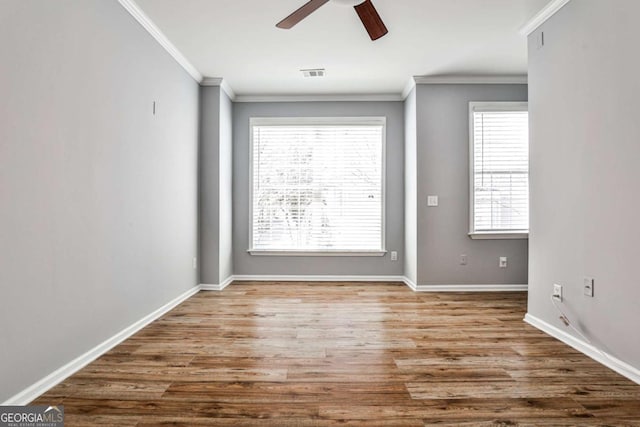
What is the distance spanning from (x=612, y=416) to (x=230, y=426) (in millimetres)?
1773

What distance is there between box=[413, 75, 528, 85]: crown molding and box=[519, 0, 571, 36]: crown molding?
115 centimetres

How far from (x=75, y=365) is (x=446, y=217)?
392 centimetres

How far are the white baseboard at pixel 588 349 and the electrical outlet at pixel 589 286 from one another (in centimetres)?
34

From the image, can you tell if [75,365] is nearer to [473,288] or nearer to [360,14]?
[360,14]

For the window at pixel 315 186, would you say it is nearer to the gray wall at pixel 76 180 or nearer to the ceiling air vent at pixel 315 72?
the ceiling air vent at pixel 315 72

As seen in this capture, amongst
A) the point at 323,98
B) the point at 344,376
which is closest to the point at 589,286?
the point at 344,376

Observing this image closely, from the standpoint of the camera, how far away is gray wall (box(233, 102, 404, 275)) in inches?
203

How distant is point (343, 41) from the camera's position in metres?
3.58

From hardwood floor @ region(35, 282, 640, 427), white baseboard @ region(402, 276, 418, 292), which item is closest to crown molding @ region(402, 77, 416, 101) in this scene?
white baseboard @ region(402, 276, 418, 292)

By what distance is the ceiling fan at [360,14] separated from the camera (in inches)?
97.2

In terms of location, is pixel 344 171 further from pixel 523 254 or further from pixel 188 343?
pixel 188 343

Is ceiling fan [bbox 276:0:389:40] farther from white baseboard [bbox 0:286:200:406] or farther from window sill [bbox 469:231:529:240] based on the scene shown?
window sill [bbox 469:231:529:240]

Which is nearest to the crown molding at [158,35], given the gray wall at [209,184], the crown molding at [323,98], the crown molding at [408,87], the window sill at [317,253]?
the gray wall at [209,184]

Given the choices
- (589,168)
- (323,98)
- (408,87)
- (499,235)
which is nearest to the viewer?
(589,168)
